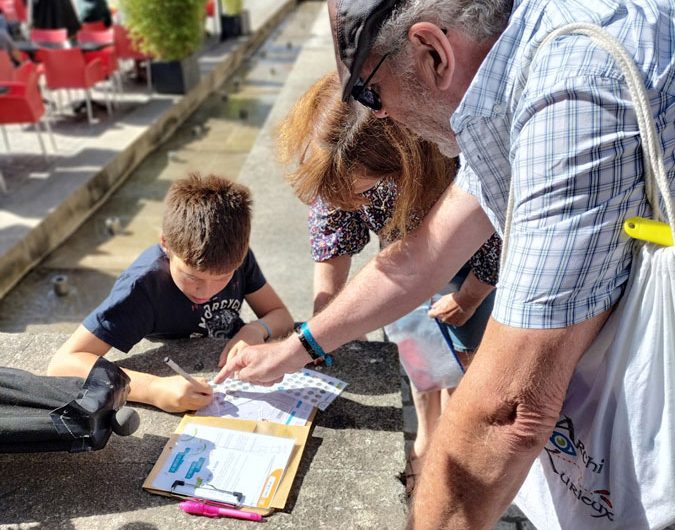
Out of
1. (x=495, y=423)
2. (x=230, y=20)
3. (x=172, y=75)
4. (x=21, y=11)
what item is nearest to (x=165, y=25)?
(x=172, y=75)

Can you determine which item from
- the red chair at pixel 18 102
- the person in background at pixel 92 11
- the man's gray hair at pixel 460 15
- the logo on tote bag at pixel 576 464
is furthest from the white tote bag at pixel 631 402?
the person in background at pixel 92 11

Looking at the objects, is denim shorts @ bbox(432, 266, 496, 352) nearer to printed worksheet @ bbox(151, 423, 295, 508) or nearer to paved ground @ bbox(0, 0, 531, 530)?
paved ground @ bbox(0, 0, 531, 530)

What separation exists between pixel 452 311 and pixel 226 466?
99cm

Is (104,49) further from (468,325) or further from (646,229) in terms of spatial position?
(646,229)

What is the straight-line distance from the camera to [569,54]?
106 centimetres

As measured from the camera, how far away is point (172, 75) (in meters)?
8.91

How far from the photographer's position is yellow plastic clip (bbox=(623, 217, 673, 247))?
3.60 feet

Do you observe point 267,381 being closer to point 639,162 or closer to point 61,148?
point 639,162

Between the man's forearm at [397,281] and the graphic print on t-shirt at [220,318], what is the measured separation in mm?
654

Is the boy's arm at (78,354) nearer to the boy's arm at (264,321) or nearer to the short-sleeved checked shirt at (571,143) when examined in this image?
the boy's arm at (264,321)

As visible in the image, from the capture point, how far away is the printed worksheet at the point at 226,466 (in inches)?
64.9

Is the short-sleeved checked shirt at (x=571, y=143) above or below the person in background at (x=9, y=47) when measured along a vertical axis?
above

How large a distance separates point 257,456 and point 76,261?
4.28 meters

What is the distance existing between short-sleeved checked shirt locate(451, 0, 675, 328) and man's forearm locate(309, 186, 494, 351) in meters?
0.64
